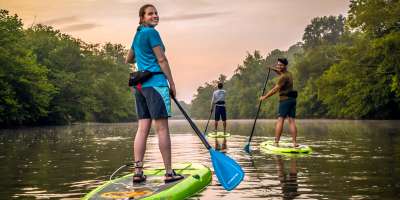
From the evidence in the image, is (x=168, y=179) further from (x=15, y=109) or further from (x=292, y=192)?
(x=15, y=109)

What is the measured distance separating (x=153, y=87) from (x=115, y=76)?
9517 centimetres

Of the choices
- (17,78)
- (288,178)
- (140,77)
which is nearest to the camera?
(140,77)

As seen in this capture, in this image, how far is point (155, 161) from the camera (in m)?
12.4

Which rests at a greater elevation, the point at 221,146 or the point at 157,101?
the point at 157,101

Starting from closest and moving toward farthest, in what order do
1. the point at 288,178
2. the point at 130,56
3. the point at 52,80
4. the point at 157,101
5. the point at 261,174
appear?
the point at 157,101 < the point at 130,56 < the point at 288,178 < the point at 261,174 < the point at 52,80

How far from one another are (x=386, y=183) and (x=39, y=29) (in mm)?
71658

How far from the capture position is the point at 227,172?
7.48 meters

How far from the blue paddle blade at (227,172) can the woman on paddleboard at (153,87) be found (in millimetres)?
557

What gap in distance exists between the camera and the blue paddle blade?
7.27 m

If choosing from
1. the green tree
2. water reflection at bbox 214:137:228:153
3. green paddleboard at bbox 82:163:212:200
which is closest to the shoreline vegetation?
the green tree

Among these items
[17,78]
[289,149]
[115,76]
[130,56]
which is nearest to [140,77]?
[130,56]

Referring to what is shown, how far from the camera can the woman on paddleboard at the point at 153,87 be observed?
7.43 metres

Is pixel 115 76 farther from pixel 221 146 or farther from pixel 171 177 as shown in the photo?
pixel 171 177

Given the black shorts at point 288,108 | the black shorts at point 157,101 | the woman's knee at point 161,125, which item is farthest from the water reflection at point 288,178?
the black shorts at point 288,108
